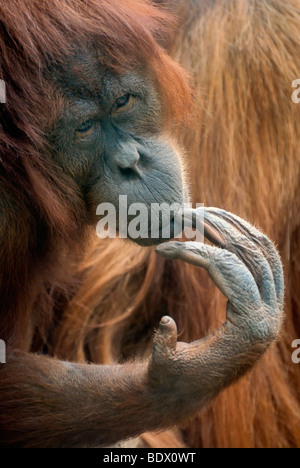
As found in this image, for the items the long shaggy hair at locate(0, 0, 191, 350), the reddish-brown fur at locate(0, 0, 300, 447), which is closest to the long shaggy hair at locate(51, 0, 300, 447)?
the reddish-brown fur at locate(0, 0, 300, 447)

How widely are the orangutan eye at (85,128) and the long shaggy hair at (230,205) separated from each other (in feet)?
1.41

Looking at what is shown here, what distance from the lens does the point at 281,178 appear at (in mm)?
1597

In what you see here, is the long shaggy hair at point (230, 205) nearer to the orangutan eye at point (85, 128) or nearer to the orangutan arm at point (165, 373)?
the orangutan arm at point (165, 373)

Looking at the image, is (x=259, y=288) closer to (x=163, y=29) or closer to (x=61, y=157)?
(x=61, y=157)

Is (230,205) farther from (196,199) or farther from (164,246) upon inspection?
(164,246)

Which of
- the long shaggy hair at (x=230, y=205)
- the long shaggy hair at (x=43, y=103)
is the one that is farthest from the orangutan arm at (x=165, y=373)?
the long shaggy hair at (x=230, y=205)

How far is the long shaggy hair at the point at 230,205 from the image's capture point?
1.58m

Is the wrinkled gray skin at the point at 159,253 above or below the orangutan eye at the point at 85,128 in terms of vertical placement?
below

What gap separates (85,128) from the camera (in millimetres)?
1219

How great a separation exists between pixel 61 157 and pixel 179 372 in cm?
38

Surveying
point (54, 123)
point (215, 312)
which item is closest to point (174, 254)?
point (54, 123)

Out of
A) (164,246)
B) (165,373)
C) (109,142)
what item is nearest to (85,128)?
(109,142)

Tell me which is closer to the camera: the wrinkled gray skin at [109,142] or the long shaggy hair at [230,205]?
the wrinkled gray skin at [109,142]

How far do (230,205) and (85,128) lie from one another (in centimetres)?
48
